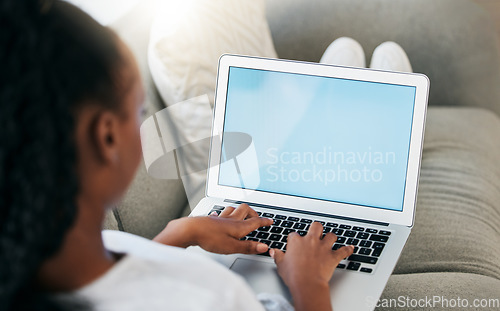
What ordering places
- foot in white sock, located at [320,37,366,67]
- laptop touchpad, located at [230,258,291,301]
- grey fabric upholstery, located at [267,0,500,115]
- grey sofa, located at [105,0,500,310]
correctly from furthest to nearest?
grey fabric upholstery, located at [267,0,500,115] → foot in white sock, located at [320,37,366,67] → grey sofa, located at [105,0,500,310] → laptop touchpad, located at [230,258,291,301]

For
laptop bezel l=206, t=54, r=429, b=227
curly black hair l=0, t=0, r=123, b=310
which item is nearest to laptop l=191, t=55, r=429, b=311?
laptop bezel l=206, t=54, r=429, b=227

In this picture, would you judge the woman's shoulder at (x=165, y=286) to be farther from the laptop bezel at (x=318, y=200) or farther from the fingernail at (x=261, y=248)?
the laptop bezel at (x=318, y=200)

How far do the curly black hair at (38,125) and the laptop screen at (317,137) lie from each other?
0.53 meters

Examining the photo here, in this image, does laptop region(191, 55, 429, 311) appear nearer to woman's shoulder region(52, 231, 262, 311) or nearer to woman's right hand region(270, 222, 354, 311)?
woman's right hand region(270, 222, 354, 311)

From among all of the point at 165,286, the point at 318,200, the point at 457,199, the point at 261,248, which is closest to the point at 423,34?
the point at 457,199

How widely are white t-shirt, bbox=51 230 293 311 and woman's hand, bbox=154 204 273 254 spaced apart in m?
0.22

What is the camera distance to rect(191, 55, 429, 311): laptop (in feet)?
2.85

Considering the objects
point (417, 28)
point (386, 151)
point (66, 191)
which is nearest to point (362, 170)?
point (386, 151)

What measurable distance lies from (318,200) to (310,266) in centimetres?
23

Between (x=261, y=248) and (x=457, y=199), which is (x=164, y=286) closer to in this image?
(x=261, y=248)

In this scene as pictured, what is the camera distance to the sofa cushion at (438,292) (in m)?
0.86

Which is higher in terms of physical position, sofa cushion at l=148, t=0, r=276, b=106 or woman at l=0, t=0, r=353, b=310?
woman at l=0, t=0, r=353, b=310

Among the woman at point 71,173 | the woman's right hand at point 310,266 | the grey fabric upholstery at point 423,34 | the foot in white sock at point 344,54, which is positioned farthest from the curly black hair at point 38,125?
the grey fabric upholstery at point 423,34

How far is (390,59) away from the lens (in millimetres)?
1407
